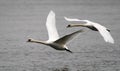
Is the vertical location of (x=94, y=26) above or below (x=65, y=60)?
above

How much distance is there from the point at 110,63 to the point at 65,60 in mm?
2195

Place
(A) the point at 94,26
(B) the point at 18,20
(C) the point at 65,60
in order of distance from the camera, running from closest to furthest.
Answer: (A) the point at 94,26 < (C) the point at 65,60 < (B) the point at 18,20

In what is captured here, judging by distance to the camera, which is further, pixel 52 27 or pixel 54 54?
pixel 54 54

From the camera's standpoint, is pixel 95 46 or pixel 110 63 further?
pixel 95 46

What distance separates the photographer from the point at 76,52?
2794cm

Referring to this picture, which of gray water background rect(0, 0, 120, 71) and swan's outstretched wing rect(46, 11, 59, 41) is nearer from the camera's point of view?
swan's outstretched wing rect(46, 11, 59, 41)

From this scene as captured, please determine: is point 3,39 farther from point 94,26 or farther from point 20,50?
point 94,26

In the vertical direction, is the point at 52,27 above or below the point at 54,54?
above

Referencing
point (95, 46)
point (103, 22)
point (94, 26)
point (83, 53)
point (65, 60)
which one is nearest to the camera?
point (94, 26)

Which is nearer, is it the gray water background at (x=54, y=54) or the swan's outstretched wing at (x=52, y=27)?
the swan's outstretched wing at (x=52, y=27)

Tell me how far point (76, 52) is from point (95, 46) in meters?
2.16

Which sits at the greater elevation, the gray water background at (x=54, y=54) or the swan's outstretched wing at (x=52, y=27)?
Result: the swan's outstretched wing at (x=52, y=27)

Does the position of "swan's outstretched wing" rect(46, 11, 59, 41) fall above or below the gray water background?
above

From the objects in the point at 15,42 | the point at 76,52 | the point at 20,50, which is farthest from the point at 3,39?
the point at 76,52
